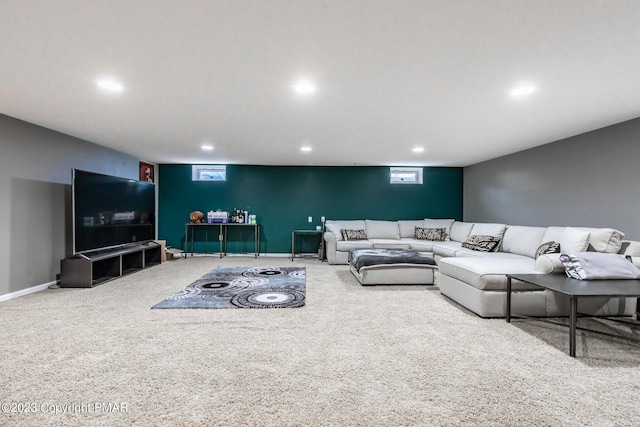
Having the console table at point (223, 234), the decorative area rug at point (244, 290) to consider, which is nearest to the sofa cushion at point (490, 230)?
the decorative area rug at point (244, 290)

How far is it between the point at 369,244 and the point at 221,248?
142 inches

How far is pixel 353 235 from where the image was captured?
22.8 ft

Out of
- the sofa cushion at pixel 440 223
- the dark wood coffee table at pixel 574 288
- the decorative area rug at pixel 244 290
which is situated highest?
the sofa cushion at pixel 440 223

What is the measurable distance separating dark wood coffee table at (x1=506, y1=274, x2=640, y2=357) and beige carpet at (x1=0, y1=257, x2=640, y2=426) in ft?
0.80

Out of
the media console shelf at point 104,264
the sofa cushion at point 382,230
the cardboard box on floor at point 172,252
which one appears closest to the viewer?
the media console shelf at point 104,264

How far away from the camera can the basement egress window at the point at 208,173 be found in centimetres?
779

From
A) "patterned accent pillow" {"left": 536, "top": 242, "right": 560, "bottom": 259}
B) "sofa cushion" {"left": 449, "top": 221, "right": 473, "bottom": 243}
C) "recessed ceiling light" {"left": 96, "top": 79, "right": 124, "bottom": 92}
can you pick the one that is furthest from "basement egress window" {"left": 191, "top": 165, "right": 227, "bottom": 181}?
"patterned accent pillow" {"left": 536, "top": 242, "right": 560, "bottom": 259}

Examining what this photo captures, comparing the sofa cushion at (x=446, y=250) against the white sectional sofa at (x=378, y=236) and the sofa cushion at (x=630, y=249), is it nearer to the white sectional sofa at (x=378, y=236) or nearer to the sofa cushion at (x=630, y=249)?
the white sectional sofa at (x=378, y=236)

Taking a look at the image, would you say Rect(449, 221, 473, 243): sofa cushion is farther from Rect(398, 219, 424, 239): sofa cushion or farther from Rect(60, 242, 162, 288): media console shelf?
Rect(60, 242, 162, 288): media console shelf

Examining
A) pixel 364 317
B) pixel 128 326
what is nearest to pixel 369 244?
pixel 364 317

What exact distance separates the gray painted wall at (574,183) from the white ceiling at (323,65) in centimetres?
33

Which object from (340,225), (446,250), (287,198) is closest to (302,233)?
(287,198)

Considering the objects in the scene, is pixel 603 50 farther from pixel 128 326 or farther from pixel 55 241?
pixel 55 241

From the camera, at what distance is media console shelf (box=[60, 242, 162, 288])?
442 centimetres
